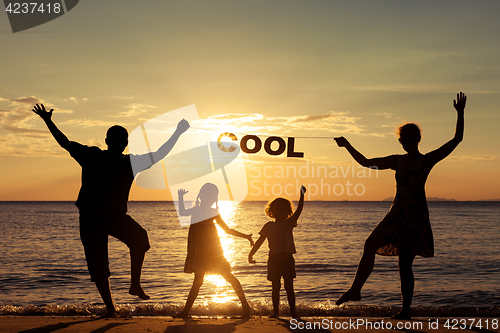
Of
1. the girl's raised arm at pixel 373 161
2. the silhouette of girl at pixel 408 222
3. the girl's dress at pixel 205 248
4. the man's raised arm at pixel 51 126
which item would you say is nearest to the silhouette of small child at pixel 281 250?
the girl's dress at pixel 205 248

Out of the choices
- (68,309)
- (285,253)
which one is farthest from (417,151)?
(68,309)

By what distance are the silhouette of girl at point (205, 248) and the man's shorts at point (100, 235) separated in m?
0.92

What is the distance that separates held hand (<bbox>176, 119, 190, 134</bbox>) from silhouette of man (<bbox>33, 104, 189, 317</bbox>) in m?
0.21

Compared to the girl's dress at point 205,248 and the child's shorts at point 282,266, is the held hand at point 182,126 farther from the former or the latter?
the child's shorts at point 282,266

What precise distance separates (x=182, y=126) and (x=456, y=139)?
11.0 feet

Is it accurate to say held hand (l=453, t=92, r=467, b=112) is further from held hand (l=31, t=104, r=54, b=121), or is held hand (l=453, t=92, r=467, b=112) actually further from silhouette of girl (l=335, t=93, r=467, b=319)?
held hand (l=31, t=104, r=54, b=121)

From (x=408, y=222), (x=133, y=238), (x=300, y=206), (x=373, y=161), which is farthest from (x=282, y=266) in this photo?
(x=133, y=238)

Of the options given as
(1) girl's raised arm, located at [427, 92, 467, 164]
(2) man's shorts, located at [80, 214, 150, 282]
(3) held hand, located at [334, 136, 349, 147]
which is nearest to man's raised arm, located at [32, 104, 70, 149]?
(2) man's shorts, located at [80, 214, 150, 282]

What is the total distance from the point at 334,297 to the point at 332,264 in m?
6.28

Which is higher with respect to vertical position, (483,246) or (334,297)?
(334,297)

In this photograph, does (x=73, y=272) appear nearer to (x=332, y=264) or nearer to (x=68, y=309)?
(x=68, y=309)

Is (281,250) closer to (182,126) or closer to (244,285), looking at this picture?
(182,126)

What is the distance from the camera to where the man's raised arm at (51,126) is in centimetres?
456

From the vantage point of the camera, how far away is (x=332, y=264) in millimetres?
16828
